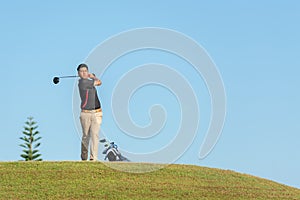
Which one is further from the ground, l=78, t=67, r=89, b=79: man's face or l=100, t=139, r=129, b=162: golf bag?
l=78, t=67, r=89, b=79: man's face

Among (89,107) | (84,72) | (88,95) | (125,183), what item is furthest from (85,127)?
(125,183)

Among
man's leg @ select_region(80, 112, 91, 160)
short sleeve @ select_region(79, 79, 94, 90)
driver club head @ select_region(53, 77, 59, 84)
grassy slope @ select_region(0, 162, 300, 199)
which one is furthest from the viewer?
driver club head @ select_region(53, 77, 59, 84)

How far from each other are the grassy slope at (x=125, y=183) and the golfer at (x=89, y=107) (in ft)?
3.74

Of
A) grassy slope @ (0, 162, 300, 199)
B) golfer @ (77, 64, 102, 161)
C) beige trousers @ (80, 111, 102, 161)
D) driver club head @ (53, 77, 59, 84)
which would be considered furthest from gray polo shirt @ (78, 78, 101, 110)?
grassy slope @ (0, 162, 300, 199)

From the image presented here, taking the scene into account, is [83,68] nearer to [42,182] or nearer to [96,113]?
[96,113]

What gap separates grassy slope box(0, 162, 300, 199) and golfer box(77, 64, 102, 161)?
3.74 ft

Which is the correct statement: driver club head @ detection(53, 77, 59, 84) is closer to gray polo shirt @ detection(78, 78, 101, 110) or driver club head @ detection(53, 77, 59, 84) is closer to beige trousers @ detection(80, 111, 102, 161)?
gray polo shirt @ detection(78, 78, 101, 110)

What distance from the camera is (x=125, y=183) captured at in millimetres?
23922

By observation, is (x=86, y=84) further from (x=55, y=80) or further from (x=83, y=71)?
(x=55, y=80)

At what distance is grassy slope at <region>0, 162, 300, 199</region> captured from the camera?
22.8 meters

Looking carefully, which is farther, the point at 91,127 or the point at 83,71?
the point at 91,127

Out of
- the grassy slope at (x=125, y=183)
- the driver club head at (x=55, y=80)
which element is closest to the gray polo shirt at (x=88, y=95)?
the driver club head at (x=55, y=80)

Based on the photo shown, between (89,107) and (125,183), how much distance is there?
10.4 ft

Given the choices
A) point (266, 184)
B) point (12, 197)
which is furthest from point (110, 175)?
point (266, 184)
